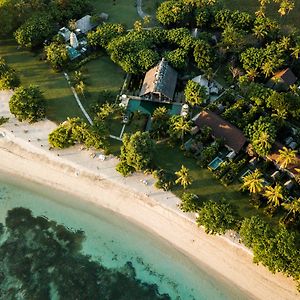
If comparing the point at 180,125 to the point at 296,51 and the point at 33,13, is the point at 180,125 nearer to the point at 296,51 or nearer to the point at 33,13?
the point at 296,51

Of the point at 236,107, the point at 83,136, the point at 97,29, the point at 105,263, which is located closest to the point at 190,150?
the point at 236,107

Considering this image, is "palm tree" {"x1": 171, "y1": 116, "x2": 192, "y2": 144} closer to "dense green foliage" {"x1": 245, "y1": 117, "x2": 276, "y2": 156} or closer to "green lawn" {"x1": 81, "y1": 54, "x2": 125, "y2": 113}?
"dense green foliage" {"x1": 245, "y1": 117, "x2": 276, "y2": 156}

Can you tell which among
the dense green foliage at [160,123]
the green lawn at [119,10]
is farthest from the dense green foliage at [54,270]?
the green lawn at [119,10]

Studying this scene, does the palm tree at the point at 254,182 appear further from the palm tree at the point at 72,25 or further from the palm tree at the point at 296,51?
the palm tree at the point at 72,25

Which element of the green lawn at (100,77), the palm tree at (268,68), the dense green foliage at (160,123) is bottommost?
the green lawn at (100,77)

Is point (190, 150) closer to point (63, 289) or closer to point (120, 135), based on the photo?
point (120, 135)
